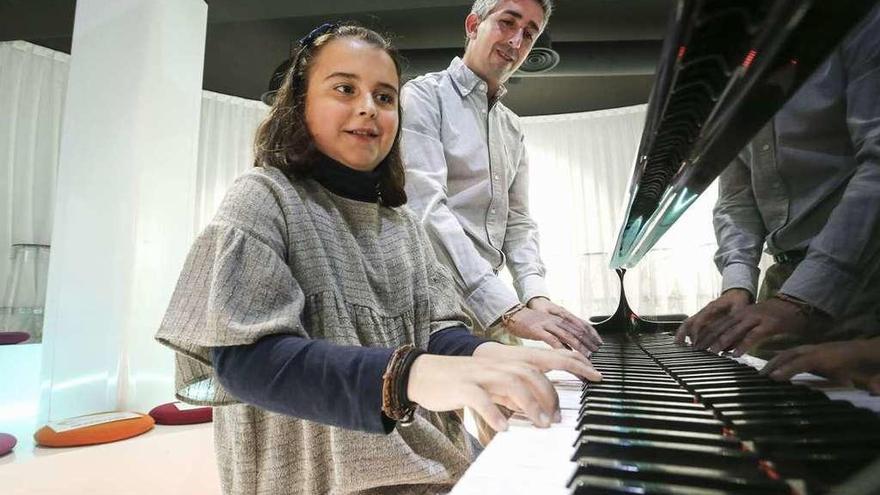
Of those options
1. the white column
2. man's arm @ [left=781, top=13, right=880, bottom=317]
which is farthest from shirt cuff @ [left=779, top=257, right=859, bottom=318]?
the white column

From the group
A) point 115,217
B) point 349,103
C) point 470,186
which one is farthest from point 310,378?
point 115,217

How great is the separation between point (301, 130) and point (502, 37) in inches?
34.6

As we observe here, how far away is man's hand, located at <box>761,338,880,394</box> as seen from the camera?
0.37 metres

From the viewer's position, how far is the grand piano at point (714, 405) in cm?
34

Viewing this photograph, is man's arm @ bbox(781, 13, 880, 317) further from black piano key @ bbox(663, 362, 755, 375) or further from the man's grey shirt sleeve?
black piano key @ bbox(663, 362, 755, 375)

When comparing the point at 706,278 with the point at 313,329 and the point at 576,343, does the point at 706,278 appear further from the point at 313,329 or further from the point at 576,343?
the point at 313,329

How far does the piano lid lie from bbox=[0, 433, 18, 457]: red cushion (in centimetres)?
237

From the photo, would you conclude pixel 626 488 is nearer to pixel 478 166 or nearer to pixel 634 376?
pixel 634 376

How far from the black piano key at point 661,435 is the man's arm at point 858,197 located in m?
0.13

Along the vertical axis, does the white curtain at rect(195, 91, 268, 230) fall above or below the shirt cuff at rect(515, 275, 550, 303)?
above

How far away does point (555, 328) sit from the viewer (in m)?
1.05

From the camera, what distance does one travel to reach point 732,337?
64 centimetres

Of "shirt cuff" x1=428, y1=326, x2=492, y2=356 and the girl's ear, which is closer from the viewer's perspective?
"shirt cuff" x1=428, y1=326, x2=492, y2=356

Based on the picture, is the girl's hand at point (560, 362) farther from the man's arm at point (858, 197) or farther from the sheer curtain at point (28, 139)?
the sheer curtain at point (28, 139)
